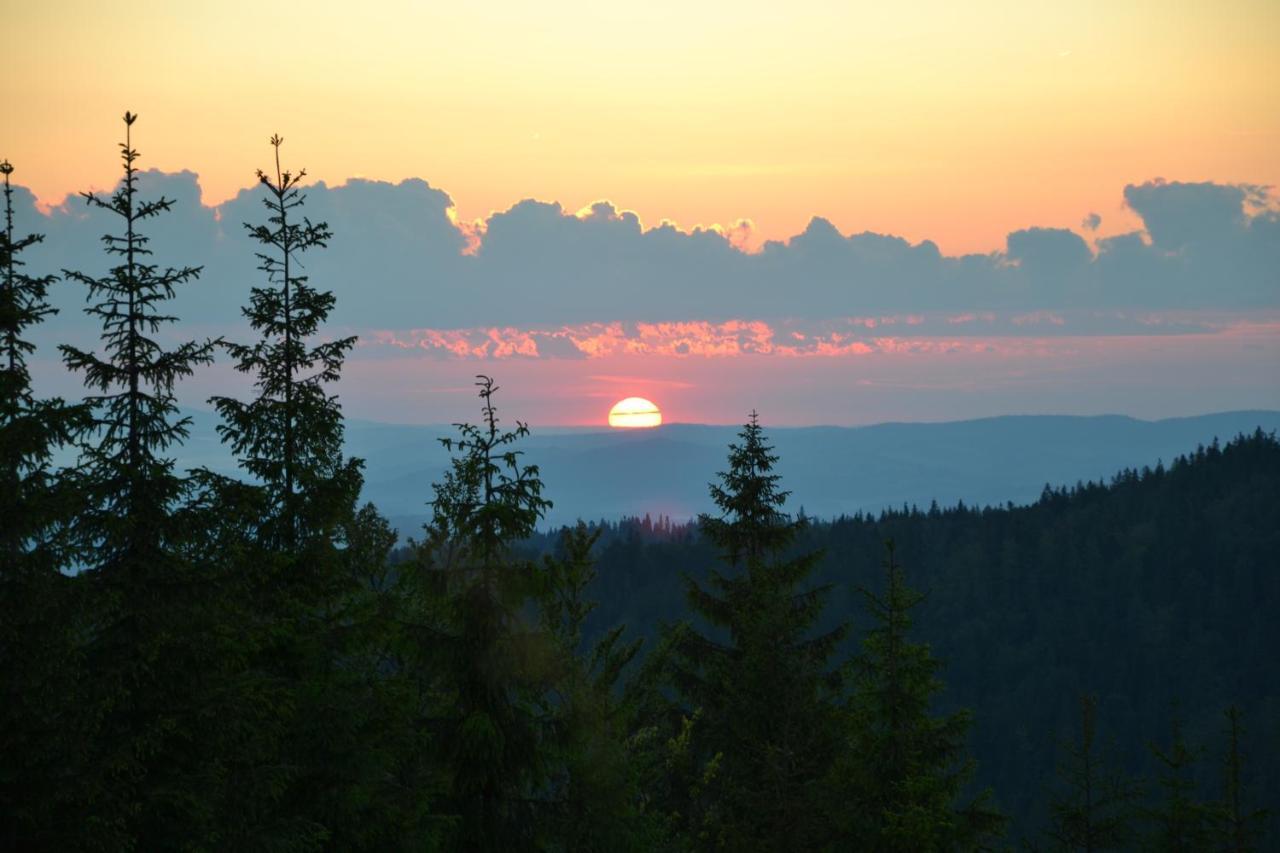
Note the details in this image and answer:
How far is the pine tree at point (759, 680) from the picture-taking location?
74.9 ft

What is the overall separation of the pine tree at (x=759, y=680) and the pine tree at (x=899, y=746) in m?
0.98

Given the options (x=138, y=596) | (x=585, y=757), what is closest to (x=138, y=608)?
(x=138, y=596)

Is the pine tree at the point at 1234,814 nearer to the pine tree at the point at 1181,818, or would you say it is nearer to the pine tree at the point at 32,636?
the pine tree at the point at 1181,818

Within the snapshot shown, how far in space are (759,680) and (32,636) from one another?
1558cm

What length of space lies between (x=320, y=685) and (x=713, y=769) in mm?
9459

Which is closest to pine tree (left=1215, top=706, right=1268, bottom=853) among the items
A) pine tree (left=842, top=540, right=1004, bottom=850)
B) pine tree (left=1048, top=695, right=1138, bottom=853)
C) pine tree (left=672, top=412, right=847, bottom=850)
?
pine tree (left=1048, top=695, right=1138, bottom=853)

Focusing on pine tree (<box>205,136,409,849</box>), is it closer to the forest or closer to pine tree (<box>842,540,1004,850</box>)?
the forest

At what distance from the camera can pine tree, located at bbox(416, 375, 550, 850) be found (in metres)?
17.7

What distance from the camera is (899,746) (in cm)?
2203

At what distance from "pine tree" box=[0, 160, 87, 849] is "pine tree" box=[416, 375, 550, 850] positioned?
17.2 ft

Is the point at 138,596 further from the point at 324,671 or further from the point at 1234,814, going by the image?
the point at 1234,814

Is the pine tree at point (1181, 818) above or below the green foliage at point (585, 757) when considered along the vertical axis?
below

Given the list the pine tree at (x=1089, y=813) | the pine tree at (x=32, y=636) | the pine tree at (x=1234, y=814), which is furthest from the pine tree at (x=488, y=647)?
the pine tree at (x=1234, y=814)

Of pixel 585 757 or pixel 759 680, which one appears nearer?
pixel 585 757
